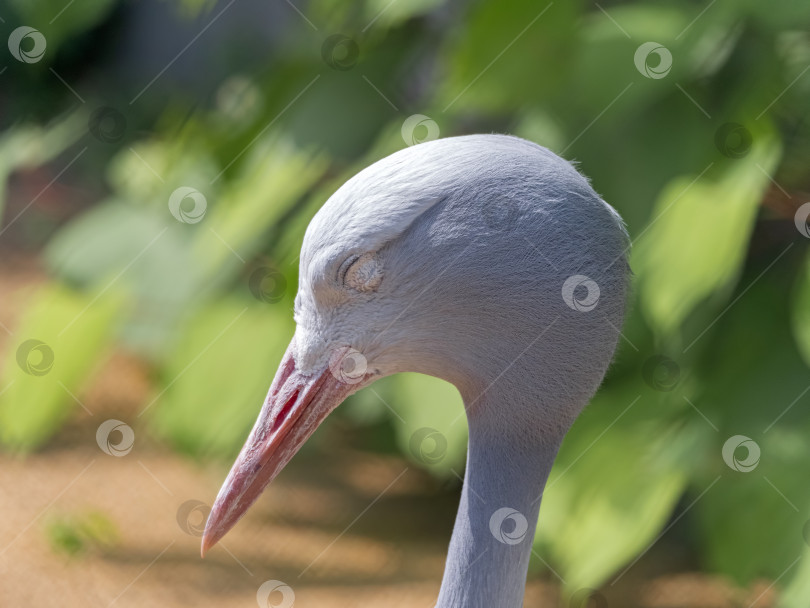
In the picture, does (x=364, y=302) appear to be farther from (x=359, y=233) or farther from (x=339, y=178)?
(x=339, y=178)

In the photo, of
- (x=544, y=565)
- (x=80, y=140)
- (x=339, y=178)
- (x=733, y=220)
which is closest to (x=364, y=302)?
(x=733, y=220)

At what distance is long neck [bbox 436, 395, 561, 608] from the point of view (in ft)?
3.81

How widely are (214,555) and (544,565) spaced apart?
104cm

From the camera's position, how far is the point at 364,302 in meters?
1.12
